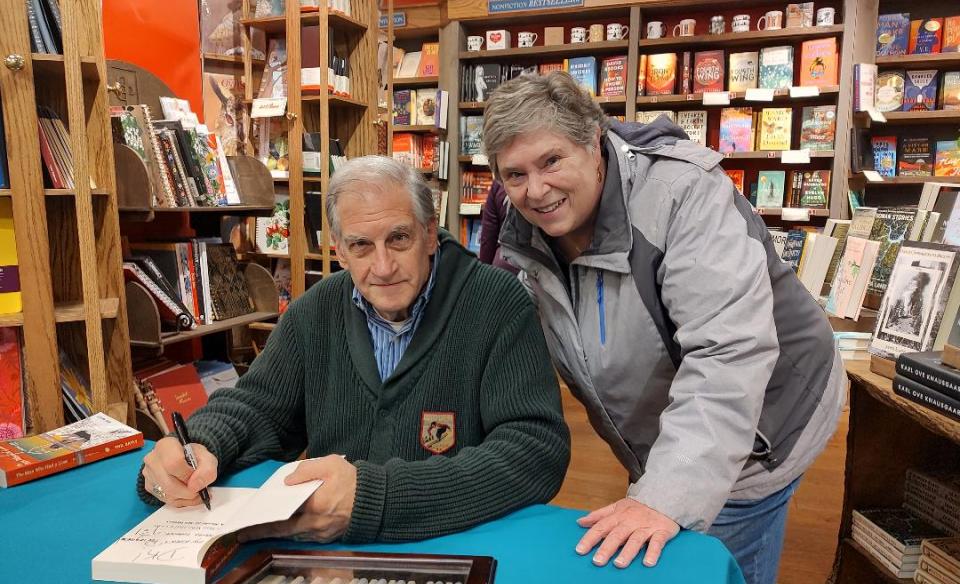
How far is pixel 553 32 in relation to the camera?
5.15 metres

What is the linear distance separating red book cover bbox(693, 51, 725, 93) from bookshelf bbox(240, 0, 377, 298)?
2354 mm

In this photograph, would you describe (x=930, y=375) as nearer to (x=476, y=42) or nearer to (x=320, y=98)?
(x=320, y=98)

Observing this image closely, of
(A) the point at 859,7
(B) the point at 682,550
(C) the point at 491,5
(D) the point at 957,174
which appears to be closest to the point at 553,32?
(C) the point at 491,5

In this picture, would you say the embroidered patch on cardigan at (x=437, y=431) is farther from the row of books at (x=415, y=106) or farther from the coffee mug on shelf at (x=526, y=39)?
the coffee mug on shelf at (x=526, y=39)

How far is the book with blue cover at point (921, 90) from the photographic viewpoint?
4.36m

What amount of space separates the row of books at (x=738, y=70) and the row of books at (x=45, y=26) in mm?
3745

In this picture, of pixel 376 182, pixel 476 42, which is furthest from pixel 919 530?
pixel 476 42

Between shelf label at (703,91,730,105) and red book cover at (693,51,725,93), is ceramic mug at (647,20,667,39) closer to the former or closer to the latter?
red book cover at (693,51,725,93)

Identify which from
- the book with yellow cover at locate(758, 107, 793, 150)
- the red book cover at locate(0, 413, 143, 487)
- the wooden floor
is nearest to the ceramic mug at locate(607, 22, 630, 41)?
the book with yellow cover at locate(758, 107, 793, 150)

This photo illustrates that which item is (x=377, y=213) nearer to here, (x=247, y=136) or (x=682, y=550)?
(x=682, y=550)

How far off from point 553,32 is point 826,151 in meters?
2.18

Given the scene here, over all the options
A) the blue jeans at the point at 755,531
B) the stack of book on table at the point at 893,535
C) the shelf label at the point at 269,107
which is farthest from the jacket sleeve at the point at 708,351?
the shelf label at the point at 269,107

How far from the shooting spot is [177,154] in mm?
2805

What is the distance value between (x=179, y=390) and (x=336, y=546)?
217 centimetres
